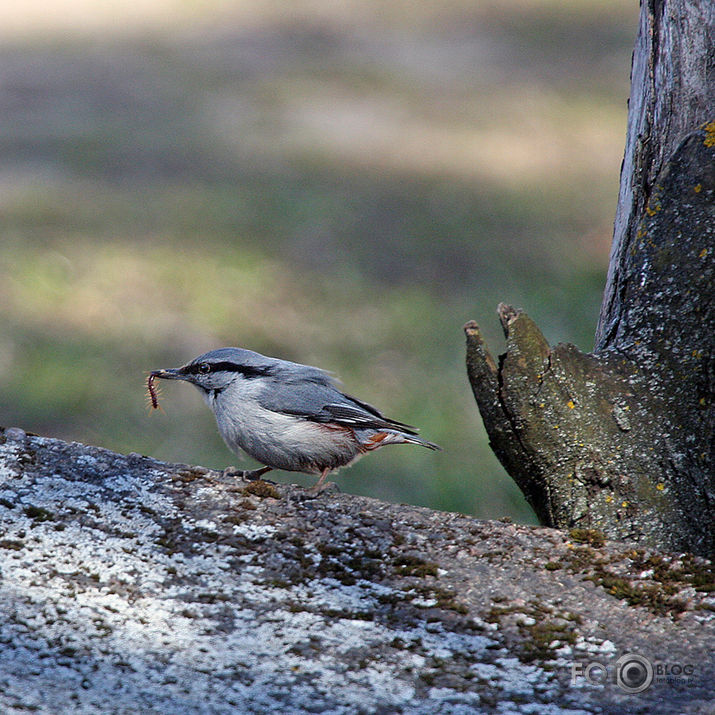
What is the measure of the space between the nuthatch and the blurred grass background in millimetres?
1797

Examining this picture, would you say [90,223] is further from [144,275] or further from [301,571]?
[301,571]

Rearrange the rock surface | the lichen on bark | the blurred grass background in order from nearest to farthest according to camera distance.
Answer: the rock surface → the lichen on bark → the blurred grass background

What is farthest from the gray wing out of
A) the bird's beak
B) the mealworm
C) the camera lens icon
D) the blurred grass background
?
the blurred grass background

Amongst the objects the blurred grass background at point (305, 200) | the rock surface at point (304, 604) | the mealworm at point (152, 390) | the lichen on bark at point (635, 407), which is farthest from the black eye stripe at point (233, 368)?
the blurred grass background at point (305, 200)

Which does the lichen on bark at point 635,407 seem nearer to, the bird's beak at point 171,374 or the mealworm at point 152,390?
the bird's beak at point 171,374

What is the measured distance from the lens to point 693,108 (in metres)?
2.85

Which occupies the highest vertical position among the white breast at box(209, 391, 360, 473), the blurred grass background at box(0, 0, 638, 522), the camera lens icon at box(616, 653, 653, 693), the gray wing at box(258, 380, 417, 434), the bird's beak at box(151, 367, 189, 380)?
the blurred grass background at box(0, 0, 638, 522)

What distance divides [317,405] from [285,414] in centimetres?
12

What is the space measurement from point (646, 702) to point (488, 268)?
20.6 feet

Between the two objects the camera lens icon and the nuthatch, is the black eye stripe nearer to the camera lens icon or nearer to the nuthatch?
the nuthatch

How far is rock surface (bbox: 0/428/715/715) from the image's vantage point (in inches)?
68.1

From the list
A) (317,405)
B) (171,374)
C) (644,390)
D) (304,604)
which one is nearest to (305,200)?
(171,374)

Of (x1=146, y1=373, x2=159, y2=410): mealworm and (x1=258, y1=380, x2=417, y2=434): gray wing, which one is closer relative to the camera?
(x1=258, y1=380, x2=417, y2=434): gray wing

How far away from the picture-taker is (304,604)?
201cm
